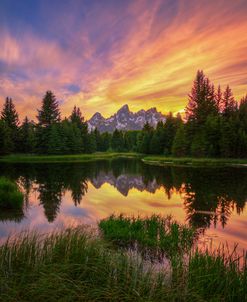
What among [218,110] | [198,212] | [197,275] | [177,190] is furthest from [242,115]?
[197,275]

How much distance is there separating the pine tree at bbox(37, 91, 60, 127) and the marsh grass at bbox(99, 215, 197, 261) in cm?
6692

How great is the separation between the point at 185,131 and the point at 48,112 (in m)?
37.8

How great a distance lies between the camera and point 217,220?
48.7ft

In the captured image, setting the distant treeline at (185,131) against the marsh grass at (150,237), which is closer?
the marsh grass at (150,237)

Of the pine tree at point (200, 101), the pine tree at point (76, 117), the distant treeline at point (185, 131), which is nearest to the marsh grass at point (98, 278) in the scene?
the distant treeline at point (185, 131)

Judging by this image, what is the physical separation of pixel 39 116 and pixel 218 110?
158 feet

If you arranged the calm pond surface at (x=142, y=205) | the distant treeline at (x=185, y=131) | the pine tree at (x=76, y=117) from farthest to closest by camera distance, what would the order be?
the pine tree at (x=76, y=117)
the distant treeline at (x=185, y=131)
the calm pond surface at (x=142, y=205)

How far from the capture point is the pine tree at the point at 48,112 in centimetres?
7506

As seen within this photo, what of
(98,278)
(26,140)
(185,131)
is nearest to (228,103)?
(185,131)

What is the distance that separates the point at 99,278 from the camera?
579cm

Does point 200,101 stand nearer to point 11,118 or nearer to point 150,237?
point 11,118

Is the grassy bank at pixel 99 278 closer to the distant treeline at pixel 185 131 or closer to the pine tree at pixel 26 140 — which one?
the distant treeline at pixel 185 131

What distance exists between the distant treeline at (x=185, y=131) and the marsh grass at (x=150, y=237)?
47.8 m

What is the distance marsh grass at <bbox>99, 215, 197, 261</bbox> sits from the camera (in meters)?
9.84
